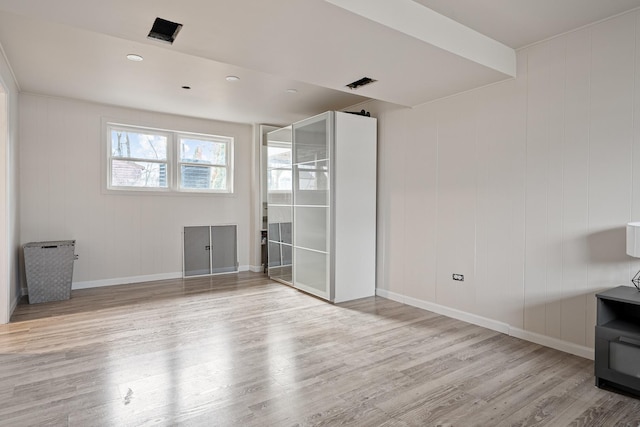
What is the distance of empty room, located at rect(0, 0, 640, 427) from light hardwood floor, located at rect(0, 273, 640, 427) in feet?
0.07

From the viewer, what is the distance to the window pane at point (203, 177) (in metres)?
5.93

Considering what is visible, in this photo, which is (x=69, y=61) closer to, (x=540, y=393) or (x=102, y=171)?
(x=102, y=171)

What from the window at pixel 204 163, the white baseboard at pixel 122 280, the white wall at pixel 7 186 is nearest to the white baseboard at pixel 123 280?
the white baseboard at pixel 122 280

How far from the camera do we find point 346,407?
2137 mm

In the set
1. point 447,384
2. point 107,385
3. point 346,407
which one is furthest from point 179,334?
point 447,384

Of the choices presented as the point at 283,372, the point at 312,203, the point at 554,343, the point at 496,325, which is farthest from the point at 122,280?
the point at 554,343

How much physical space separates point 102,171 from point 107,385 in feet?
12.3

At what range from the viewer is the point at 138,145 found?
552 centimetres

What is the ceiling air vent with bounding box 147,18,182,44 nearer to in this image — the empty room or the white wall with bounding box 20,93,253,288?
the empty room

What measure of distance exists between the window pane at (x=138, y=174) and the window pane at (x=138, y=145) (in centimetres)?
12

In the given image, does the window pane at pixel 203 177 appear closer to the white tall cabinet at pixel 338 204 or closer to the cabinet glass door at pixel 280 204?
A: the cabinet glass door at pixel 280 204

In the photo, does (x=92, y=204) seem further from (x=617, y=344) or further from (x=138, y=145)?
(x=617, y=344)

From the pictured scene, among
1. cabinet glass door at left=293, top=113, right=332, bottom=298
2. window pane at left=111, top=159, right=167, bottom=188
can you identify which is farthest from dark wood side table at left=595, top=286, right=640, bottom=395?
window pane at left=111, top=159, right=167, bottom=188

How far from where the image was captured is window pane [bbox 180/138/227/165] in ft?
19.4
